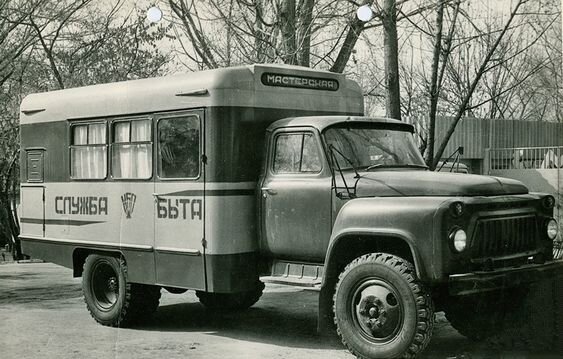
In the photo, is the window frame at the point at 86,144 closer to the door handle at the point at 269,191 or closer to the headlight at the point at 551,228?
the door handle at the point at 269,191

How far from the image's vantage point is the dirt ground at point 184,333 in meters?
7.63

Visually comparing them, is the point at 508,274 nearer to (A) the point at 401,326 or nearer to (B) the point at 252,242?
(A) the point at 401,326

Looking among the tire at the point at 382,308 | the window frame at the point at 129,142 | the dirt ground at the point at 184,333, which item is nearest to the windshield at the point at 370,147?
the tire at the point at 382,308

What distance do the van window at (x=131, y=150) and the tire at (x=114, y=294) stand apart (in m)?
1.09

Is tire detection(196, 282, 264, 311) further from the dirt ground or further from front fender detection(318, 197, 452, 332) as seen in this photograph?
front fender detection(318, 197, 452, 332)

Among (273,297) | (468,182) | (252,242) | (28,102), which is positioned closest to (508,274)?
(468,182)

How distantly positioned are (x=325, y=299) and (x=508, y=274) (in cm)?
170

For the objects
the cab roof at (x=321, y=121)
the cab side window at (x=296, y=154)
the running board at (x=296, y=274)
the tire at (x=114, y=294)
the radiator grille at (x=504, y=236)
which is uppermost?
the cab roof at (x=321, y=121)

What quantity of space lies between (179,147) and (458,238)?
346cm

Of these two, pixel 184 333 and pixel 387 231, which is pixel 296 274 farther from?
pixel 184 333

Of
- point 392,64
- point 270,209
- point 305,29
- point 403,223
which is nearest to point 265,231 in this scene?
point 270,209

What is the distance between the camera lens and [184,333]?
8.77 m

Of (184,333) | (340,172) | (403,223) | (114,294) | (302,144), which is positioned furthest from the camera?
(114,294)

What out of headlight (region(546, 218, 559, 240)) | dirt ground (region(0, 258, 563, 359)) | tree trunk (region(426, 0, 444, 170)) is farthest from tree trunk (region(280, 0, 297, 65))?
headlight (region(546, 218, 559, 240))
